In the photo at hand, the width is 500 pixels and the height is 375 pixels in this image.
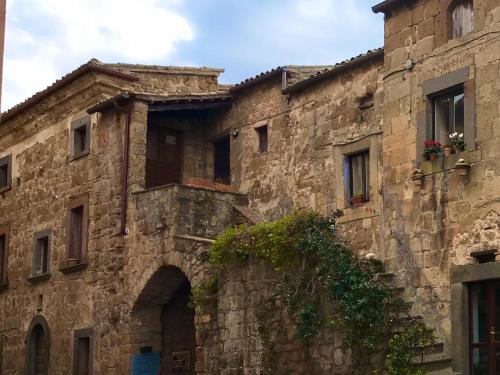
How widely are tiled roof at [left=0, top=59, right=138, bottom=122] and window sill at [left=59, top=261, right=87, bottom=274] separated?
163 inches

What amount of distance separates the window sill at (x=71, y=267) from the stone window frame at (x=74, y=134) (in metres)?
2.41

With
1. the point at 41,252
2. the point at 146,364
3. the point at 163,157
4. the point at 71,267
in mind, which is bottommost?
the point at 146,364

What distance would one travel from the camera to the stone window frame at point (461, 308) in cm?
1224

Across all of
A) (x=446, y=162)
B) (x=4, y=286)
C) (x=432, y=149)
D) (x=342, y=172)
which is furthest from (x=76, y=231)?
(x=446, y=162)

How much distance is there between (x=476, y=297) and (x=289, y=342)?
3.23 meters

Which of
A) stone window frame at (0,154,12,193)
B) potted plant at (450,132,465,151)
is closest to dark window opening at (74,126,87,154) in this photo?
stone window frame at (0,154,12,193)

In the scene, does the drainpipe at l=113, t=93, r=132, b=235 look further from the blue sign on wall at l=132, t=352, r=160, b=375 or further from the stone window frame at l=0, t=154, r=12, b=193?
the stone window frame at l=0, t=154, r=12, b=193

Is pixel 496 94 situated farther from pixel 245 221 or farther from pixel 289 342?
pixel 245 221

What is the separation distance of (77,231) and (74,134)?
227cm

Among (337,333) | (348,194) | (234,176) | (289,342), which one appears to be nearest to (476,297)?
(337,333)

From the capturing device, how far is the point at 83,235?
805 inches

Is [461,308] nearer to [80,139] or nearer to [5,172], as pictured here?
[80,139]

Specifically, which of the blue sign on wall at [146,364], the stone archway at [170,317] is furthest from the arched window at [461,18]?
the blue sign on wall at [146,364]

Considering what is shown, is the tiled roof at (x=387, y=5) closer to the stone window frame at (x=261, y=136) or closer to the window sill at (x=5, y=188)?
the stone window frame at (x=261, y=136)
